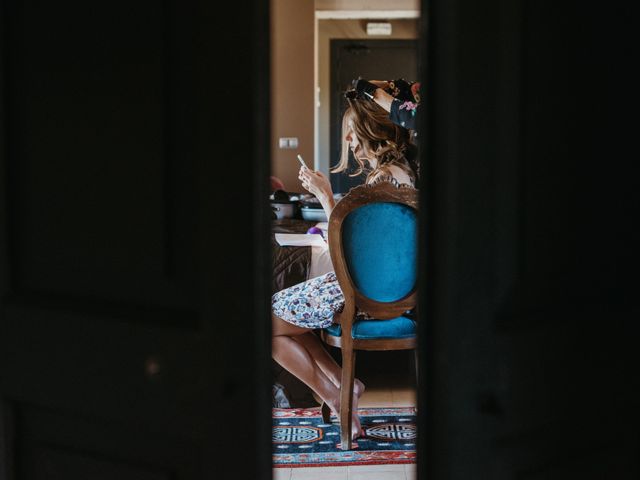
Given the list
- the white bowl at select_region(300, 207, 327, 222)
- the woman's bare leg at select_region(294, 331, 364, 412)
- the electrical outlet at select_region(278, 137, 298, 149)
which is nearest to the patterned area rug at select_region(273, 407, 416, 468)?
the woman's bare leg at select_region(294, 331, 364, 412)

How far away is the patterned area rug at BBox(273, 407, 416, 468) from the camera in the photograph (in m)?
2.59

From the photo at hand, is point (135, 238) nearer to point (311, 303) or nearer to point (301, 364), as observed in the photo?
point (311, 303)

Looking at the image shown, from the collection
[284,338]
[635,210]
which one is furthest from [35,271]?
[284,338]

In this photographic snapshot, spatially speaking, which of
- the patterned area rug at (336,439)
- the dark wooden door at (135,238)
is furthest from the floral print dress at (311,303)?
the dark wooden door at (135,238)

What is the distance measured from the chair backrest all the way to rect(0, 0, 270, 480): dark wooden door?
1.61 meters

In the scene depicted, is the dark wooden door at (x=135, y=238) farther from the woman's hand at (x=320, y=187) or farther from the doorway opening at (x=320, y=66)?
the doorway opening at (x=320, y=66)

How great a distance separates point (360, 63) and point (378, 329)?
6.59m

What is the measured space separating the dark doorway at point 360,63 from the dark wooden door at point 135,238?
774cm

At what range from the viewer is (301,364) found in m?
2.81

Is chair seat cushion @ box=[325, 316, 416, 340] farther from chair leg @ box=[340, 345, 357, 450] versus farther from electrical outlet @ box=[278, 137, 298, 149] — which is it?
electrical outlet @ box=[278, 137, 298, 149]

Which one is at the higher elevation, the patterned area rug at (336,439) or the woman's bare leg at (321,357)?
the woman's bare leg at (321,357)

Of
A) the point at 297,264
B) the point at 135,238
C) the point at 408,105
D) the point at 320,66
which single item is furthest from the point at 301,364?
the point at 320,66

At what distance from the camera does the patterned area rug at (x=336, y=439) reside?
2.59m

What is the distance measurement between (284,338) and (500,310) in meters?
1.94
